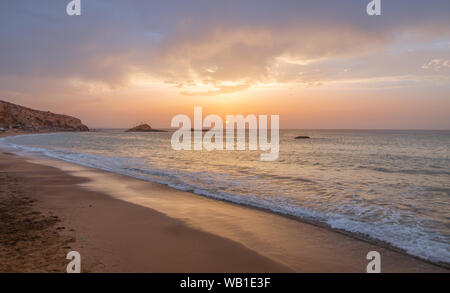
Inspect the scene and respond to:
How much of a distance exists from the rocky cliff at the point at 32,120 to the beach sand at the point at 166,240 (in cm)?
12129

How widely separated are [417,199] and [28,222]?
12.6 metres

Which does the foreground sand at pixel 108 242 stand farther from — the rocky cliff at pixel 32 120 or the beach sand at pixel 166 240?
the rocky cliff at pixel 32 120

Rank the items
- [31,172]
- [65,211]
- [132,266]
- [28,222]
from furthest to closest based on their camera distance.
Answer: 1. [31,172]
2. [65,211]
3. [28,222]
4. [132,266]

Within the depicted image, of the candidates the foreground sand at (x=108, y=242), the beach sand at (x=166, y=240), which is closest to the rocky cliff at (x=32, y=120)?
the foreground sand at (x=108, y=242)

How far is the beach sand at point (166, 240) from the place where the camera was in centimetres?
462

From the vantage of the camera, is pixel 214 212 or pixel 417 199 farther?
pixel 417 199

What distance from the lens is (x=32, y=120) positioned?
139875 millimetres

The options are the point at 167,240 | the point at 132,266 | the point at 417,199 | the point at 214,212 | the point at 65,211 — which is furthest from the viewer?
the point at 417,199

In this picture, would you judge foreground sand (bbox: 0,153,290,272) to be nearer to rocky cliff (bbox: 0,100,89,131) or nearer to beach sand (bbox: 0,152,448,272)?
beach sand (bbox: 0,152,448,272)

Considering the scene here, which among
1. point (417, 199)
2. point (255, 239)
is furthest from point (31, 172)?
point (417, 199)

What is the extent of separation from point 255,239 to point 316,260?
1.47m

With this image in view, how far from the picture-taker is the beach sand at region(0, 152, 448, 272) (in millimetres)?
4625

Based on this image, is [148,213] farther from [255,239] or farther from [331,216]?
[331,216]

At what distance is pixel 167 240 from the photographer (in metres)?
5.79
